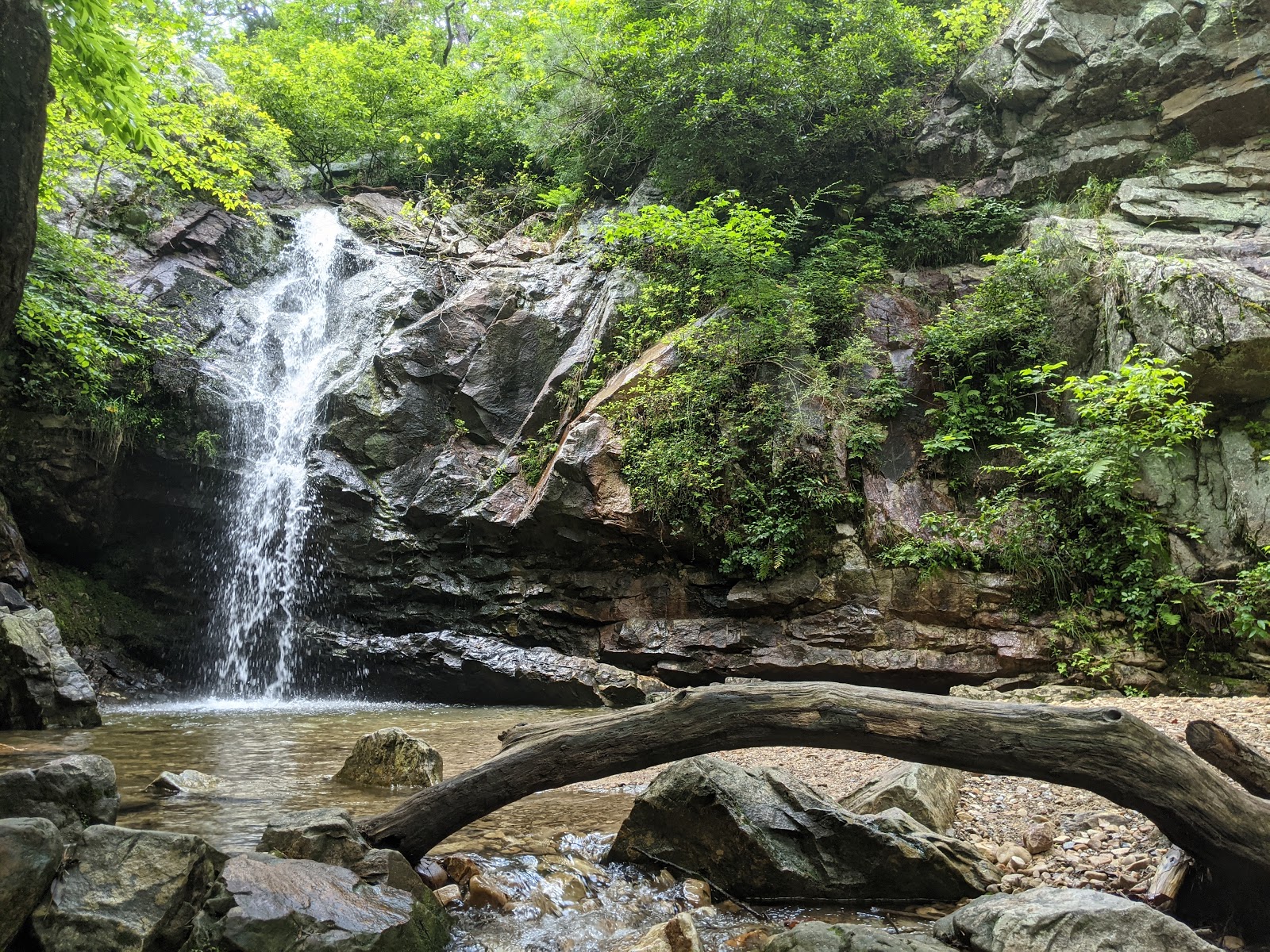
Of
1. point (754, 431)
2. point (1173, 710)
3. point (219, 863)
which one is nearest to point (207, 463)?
point (754, 431)

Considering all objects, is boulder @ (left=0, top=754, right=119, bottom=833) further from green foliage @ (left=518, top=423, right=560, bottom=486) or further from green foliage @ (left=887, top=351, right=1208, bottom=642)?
green foliage @ (left=887, top=351, right=1208, bottom=642)

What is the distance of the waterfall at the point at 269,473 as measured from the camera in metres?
11.4

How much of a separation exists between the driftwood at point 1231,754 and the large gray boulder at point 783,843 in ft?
3.66

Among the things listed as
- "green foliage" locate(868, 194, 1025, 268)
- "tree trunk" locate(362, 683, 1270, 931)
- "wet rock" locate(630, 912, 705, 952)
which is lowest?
"wet rock" locate(630, 912, 705, 952)

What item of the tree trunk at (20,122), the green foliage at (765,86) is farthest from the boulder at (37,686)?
the green foliage at (765,86)

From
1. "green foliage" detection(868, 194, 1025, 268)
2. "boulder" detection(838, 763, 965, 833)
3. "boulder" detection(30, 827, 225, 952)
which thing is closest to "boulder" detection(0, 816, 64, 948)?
"boulder" detection(30, 827, 225, 952)

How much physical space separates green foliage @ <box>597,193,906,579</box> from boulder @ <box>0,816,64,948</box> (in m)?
8.19

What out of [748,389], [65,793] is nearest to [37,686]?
[65,793]

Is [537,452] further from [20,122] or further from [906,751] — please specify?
[906,751]

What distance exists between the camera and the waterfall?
11359 millimetres

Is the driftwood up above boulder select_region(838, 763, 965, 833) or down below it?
above

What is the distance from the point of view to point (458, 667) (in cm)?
1071

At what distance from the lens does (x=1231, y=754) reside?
3096 millimetres

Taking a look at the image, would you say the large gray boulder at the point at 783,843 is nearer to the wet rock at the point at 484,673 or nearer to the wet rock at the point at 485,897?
the wet rock at the point at 485,897
